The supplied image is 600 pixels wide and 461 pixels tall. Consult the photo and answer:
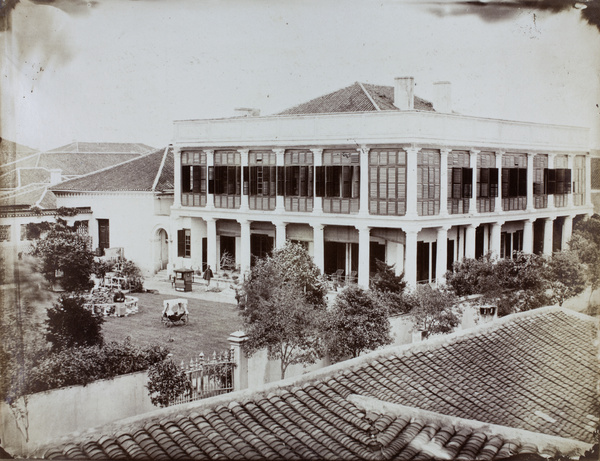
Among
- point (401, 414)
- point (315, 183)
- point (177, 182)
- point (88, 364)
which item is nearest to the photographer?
point (401, 414)

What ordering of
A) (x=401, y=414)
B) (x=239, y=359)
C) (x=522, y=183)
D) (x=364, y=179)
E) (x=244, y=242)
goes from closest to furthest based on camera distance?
(x=401, y=414), (x=239, y=359), (x=244, y=242), (x=522, y=183), (x=364, y=179)

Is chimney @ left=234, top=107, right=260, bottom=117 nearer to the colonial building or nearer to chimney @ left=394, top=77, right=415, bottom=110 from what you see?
the colonial building

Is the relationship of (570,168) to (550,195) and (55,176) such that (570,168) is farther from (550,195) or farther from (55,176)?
(55,176)

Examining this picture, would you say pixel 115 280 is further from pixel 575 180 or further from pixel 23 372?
pixel 575 180

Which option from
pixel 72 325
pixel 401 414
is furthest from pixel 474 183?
pixel 401 414

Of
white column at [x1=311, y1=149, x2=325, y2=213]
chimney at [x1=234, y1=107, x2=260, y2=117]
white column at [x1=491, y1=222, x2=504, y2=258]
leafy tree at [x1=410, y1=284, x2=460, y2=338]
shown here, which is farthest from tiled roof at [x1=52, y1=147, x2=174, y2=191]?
white column at [x1=491, y1=222, x2=504, y2=258]

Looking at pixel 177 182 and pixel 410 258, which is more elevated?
pixel 177 182

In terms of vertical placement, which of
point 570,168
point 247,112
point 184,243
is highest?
point 247,112
